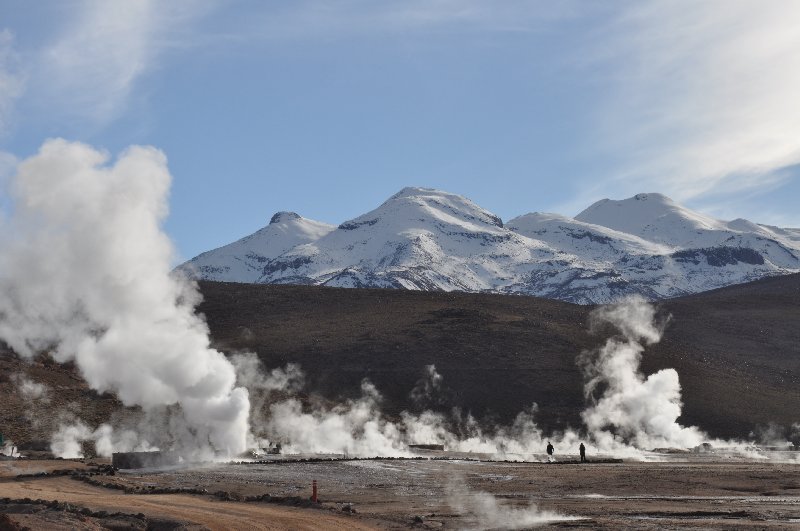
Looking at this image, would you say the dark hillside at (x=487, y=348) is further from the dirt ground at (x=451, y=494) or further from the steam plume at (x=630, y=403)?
the dirt ground at (x=451, y=494)

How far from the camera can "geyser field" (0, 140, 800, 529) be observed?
38781 mm

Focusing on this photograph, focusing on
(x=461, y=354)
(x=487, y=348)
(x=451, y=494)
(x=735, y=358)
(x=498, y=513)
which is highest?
(x=487, y=348)

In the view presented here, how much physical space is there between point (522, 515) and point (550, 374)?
68.0 meters

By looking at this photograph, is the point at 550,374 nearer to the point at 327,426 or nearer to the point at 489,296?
the point at 327,426

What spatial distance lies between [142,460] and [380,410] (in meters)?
37.3

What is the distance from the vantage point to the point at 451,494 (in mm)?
43188

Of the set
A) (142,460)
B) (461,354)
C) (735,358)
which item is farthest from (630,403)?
(142,460)

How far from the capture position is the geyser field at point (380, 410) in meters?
38.8

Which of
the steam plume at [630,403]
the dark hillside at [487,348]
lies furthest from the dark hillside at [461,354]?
the steam plume at [630,403]

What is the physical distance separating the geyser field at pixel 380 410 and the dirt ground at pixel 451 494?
20 cm

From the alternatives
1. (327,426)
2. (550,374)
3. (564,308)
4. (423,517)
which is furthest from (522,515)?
(564,308)

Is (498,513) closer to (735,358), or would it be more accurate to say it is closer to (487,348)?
(487,348)

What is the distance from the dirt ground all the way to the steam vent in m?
2.11

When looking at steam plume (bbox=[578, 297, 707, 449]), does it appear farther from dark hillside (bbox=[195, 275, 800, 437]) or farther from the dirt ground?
the dirt ground
